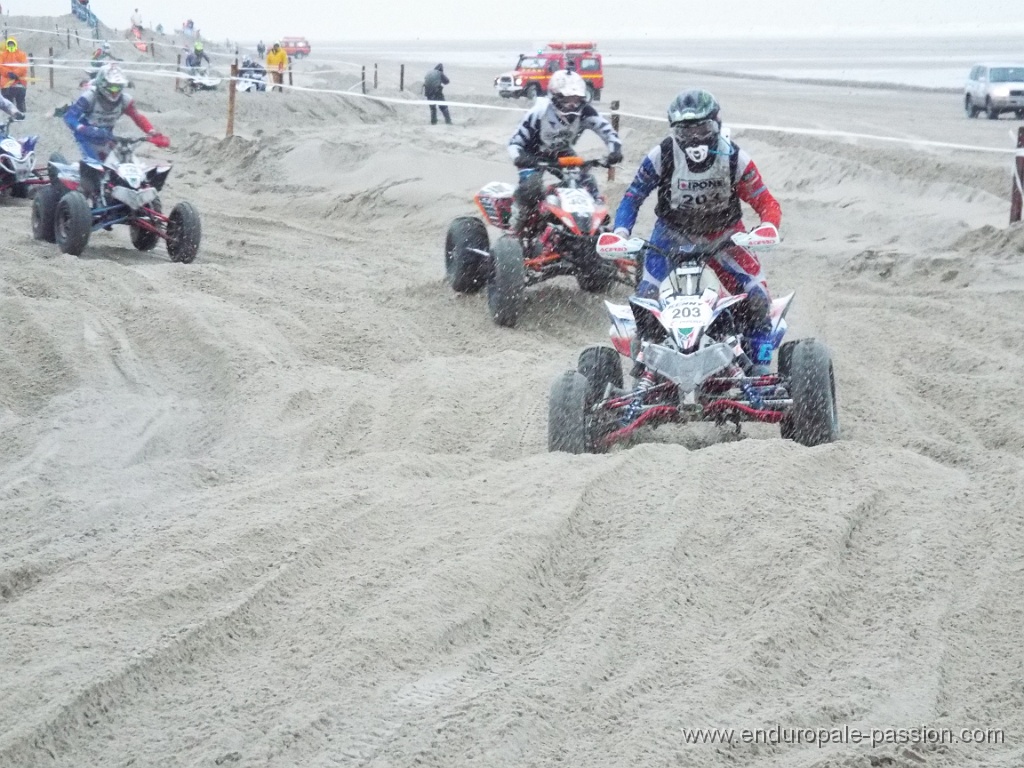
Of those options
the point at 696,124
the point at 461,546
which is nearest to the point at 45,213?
the point at 696,124

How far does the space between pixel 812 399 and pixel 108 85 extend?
27.6ft

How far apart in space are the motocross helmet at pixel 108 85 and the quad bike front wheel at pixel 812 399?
8229 mm

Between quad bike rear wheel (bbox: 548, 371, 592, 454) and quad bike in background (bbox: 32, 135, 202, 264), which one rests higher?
quad bike in background (bbox: 32, 135, 202, 264)

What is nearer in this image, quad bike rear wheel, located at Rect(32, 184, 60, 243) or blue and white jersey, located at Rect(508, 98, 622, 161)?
blue and white jersey, located at Rect(508, 98, 622, 161)

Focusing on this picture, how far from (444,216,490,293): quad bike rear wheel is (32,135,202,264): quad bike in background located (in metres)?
2.59

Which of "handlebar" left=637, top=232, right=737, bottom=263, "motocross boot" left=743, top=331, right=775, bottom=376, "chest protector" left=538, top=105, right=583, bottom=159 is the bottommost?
"motocross boot" left=743, top=331, right=775, bottom=376

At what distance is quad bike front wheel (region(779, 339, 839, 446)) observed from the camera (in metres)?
5.73

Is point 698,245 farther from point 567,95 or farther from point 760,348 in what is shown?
point 567,95

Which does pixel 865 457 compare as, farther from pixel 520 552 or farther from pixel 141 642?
pixel 141 642

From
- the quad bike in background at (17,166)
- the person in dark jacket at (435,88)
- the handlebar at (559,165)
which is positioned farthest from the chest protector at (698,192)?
the person in dark jacket at (435,88)

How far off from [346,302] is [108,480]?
15.0ft

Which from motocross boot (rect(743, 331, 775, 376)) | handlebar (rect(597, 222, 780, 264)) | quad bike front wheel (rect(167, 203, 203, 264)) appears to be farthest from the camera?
quad bike front wheel (rect(167, 203, 203, 264))

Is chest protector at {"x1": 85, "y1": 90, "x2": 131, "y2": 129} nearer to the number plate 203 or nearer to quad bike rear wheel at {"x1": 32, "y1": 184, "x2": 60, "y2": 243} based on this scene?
quad bike rear wheel at {"x1": 32, "y1": 184, "x2": 60, "y2": 243}

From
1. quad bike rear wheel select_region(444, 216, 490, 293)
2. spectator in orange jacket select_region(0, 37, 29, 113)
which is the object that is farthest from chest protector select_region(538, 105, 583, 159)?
spectator in orange jacket select_region(0, 37, 29, 113)
